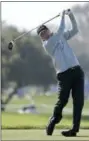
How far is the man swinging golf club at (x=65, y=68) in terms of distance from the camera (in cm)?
629

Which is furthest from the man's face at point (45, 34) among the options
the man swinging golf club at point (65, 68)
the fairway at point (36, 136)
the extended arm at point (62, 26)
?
the fairway at point (36, 136)

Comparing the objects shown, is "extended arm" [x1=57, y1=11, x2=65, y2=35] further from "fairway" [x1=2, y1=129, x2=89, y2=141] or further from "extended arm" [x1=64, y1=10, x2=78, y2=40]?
"fairway" [x1=2, y1=129, x2=89, y2=141]

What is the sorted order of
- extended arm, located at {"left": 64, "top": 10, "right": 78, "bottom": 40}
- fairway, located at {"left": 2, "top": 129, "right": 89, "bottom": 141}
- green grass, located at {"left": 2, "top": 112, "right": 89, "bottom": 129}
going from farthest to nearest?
green grass, located at {"left": 2, "top": 112, "right": 89, "bottom": 129} < extended arm, located at {"left": 64, "top": 10, "right": 78, "bottom": 40} < fairway, located at {"left": 2, "top": 129, "right": 89, "bottom": 141}

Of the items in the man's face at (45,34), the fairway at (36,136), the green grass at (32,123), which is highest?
the man's face at (45,34)

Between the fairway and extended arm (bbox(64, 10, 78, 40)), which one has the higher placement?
extended arm (bbox(64, 10, 78, 40))

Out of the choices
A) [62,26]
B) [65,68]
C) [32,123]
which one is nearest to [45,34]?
[62,26]

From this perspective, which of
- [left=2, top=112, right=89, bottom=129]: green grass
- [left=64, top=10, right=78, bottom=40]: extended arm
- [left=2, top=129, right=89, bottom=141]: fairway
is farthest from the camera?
[left=2, top=112, right=89, bottom=129]: green grass

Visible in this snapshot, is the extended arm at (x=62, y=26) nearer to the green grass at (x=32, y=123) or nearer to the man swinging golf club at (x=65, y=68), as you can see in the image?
the man swinging golf club at (x=65, y=68)

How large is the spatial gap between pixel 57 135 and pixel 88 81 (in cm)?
179

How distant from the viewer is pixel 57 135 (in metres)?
6.65

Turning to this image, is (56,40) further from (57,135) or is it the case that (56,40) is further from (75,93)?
(57,135)

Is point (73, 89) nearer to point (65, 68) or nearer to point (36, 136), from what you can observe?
point (65, 68)

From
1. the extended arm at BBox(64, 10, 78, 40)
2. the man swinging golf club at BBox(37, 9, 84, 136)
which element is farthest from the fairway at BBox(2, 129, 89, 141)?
the extended arm at BBox(64, 10, 78, 40)

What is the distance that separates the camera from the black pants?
629cm
